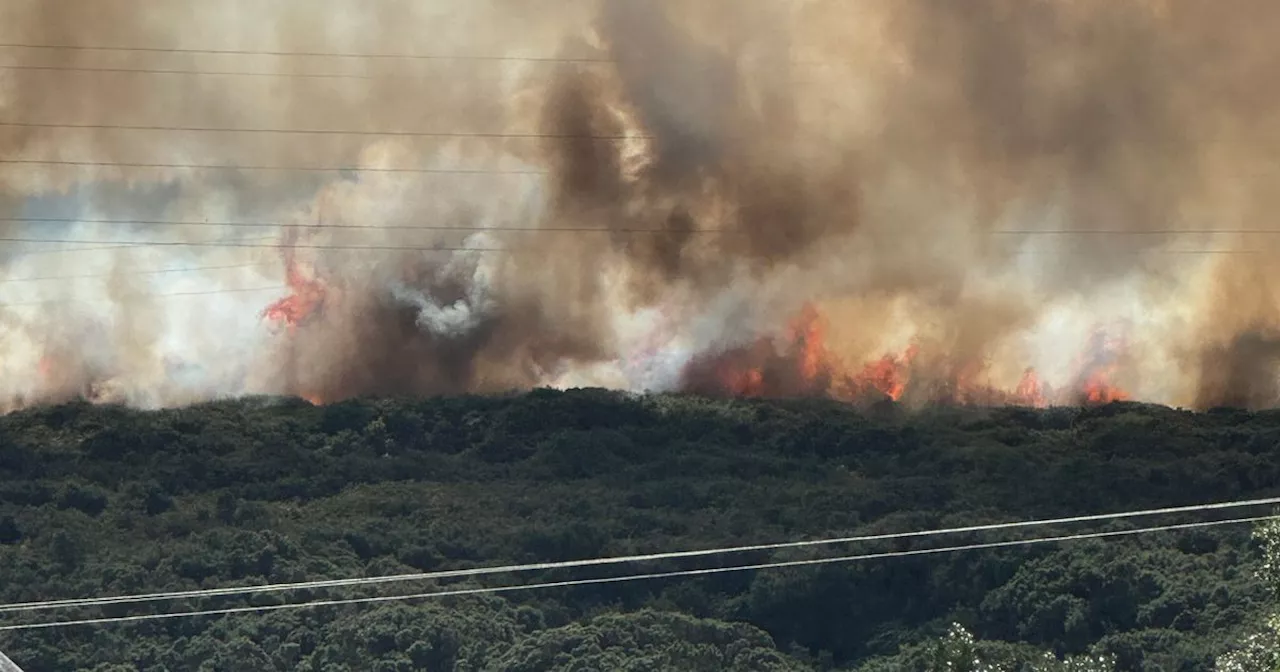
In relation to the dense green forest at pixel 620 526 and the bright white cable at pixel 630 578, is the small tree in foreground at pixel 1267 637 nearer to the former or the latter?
the dense green forest at pixel 620 526

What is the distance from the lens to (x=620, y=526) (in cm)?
11444

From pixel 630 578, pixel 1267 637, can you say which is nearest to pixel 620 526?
pixel 630 578

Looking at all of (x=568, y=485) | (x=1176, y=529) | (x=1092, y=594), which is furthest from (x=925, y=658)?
(x=568, y=485)

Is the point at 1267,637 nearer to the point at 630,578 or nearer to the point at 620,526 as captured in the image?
the point at 630,578

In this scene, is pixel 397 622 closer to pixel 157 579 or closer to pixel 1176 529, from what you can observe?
pixel 157 579

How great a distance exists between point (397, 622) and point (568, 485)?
2771 centimetres

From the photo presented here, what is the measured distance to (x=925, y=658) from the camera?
3848 inches

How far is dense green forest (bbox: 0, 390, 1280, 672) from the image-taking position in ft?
316

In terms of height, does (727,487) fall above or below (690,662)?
above

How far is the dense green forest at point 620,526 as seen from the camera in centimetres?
9638

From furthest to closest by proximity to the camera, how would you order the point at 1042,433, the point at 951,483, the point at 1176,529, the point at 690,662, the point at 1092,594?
the point at 1042,433 < the point at 951,483 < the point at 1176,529 < the point at 1092,594 < the point at 690,662

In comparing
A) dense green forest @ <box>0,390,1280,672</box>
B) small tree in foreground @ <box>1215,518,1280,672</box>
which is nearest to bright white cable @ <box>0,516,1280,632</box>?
dense green forest @ <box>0,390,1280,672</box>

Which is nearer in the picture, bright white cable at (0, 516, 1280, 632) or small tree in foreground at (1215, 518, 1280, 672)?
small tree in foreground at (1215, 518, 1280, 672)

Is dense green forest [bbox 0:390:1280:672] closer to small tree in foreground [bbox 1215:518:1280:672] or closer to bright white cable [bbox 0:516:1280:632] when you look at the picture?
bright white cable [bbox 0:516:1280:632]
